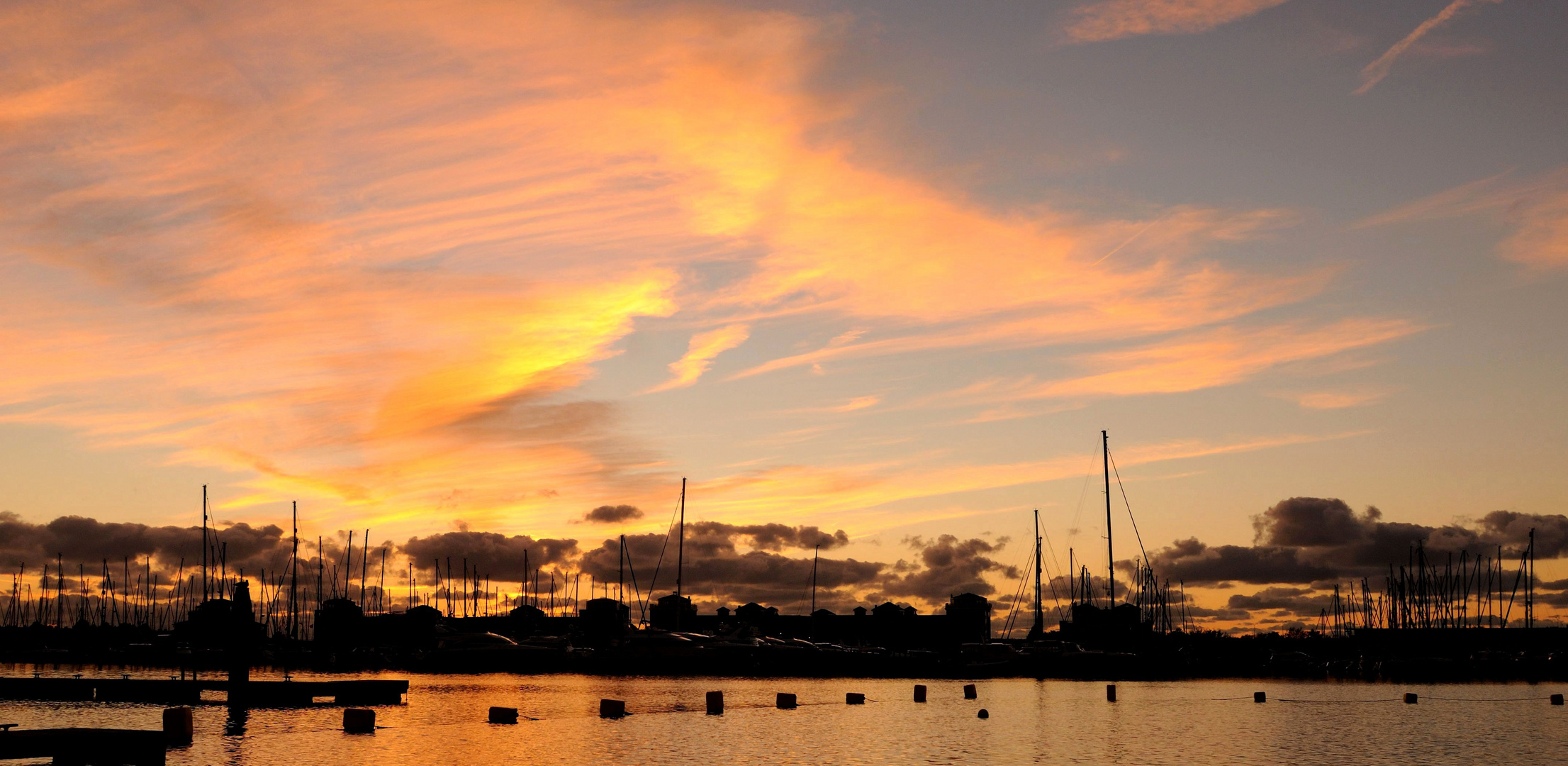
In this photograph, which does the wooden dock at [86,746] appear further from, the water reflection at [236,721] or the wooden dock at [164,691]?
the wooden dock at [164,691]

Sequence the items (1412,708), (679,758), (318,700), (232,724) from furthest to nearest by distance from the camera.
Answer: (1412,708) < (318,700) < (232,724) < (679,758)

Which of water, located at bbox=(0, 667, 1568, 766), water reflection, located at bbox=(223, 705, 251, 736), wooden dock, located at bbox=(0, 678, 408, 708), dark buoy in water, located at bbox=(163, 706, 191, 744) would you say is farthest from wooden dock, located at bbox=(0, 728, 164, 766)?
wooden dock, located at bbox=(0, 678, 408, 708)

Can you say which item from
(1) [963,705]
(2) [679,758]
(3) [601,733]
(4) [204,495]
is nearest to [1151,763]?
(2) [679,758]

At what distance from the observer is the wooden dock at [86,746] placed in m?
39.8

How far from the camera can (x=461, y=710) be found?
303 feet

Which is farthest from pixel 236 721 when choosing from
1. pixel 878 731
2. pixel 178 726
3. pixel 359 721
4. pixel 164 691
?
pixel 878 731

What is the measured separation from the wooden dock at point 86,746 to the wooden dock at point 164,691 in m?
43.3

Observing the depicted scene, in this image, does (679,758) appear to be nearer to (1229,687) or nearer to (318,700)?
(318,700)

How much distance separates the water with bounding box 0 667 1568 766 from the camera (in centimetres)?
6106

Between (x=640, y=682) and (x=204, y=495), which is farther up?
(x=204, y=495)

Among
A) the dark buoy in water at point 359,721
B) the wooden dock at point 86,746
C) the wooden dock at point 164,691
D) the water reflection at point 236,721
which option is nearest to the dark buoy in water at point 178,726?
the water reflection at point 236,721

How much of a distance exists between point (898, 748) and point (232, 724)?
36.6 meters

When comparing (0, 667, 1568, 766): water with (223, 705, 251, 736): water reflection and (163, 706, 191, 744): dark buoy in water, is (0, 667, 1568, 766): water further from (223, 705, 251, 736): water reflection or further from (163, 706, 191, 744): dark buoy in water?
(163, 706, 191, 744): dark buoy in water

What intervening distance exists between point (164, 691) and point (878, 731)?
47.4 metres
